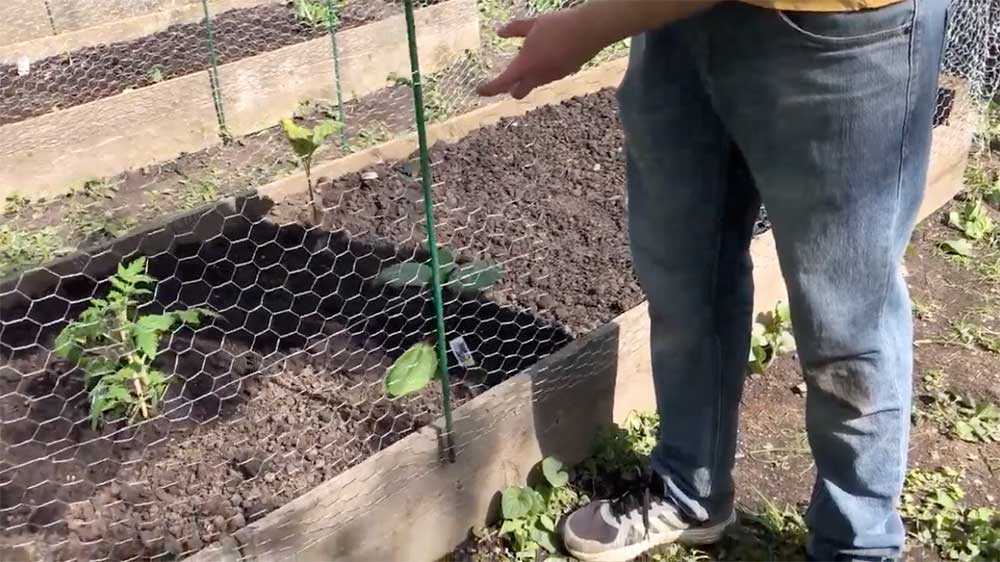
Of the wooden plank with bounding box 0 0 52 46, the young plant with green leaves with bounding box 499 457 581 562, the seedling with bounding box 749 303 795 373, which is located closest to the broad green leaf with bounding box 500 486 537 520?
the young plant with green leaves with bounding box 499 457 581 562

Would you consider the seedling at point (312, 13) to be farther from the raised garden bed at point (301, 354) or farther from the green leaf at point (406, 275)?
the green leaf at point (406, 275)

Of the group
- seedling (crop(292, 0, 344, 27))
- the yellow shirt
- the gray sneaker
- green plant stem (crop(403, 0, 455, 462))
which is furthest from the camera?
seedling (crop(292, 0, 344, 27))

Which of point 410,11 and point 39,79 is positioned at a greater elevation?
point 410,11

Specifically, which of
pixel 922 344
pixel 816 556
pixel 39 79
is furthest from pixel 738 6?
pixel 39 79

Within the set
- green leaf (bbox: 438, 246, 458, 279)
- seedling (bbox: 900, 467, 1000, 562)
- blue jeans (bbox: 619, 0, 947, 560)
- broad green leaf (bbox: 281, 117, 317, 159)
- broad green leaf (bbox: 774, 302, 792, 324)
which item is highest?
blue jeans (bbox: 619, 0, 947, 560)

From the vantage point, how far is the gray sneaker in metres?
1.81

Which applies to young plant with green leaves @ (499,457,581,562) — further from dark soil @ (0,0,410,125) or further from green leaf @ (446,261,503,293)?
dark soil @ (0,0,410,125)

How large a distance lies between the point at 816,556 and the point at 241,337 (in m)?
1.42

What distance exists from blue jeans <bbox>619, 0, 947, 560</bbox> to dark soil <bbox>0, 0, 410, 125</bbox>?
3.26m

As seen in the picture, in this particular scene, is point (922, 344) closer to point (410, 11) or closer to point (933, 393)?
point (933, 393)

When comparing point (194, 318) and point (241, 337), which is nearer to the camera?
point (194, 318)

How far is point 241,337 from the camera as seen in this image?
7.55 feet

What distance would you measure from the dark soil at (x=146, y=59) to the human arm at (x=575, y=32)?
3.23 meters

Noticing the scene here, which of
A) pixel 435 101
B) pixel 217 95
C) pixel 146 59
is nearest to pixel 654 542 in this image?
pixel 435 101
